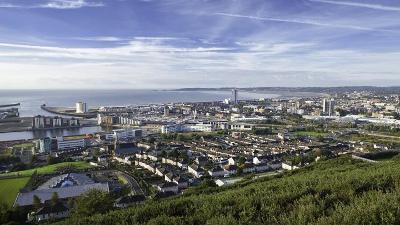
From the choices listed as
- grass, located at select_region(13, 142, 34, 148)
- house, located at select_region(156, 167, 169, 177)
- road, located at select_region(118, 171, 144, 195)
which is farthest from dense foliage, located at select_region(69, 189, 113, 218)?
grass, located at select_region(13, 142, 34, 148)

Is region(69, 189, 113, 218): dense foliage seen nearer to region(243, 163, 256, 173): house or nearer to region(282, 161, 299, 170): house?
region(243, 163, 256, 173): house

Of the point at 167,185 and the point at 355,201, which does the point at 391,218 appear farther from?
the point at 167,185

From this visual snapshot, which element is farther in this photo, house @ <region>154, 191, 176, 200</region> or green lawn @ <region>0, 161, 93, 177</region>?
green lawn @ <region>0, 161, 93, 177</region>

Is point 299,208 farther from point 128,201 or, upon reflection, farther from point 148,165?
point 148,165

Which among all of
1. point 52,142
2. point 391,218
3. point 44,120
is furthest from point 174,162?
point 44,120

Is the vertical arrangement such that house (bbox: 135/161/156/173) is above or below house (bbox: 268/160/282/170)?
below

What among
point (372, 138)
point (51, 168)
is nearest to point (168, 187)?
point (51, 168)

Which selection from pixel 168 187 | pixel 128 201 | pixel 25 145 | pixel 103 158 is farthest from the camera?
pixel 25 145
